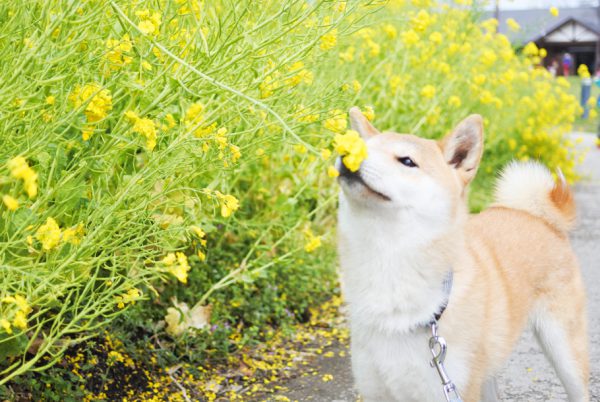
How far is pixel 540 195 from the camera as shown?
12.1 feet

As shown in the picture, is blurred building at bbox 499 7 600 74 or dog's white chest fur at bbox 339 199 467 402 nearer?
dog's white chest fur at bbox 339 199 467 402

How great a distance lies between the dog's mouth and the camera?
102 inches

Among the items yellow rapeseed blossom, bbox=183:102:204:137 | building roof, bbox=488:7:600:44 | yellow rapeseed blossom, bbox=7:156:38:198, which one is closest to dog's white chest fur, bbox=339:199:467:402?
yellow rapeseed blossom, bbox=183:102:204:137

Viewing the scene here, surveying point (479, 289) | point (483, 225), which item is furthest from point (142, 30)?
point (483, 225)

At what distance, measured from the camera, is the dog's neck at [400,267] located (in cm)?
273

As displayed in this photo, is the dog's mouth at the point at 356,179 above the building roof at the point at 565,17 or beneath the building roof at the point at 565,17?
above

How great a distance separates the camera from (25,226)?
90.0 inches

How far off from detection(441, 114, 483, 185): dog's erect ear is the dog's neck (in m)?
0.26

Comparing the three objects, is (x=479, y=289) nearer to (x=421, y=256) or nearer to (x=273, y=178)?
(x=421, y=256)

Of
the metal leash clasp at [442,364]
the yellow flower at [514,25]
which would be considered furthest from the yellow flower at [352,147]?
the yellow flower at [514,25]

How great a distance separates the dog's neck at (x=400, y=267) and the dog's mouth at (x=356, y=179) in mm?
124

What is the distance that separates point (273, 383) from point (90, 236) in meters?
1.89

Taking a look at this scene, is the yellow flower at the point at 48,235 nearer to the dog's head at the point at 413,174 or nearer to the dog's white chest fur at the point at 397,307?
the dog's head at the point at 413,174

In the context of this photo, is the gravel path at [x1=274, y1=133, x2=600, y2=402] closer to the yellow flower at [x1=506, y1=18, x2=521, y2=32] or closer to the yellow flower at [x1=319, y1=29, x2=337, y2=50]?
the yellow flower at [x1=319, y1=29, x2=337, y2=50]
